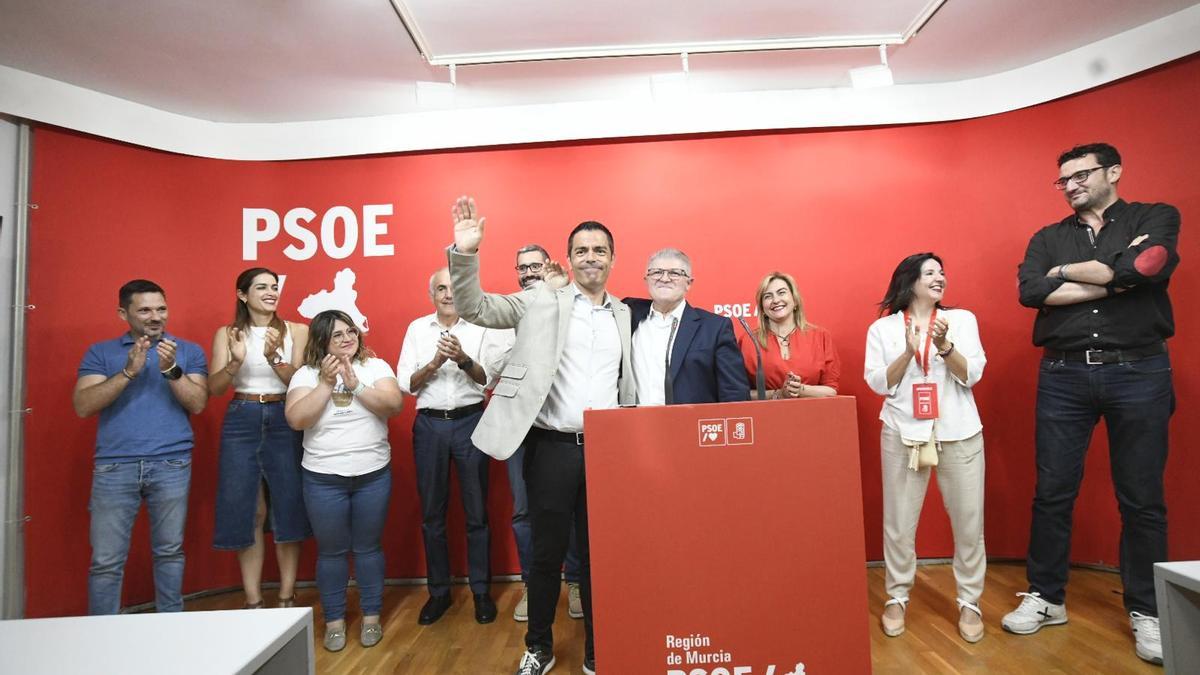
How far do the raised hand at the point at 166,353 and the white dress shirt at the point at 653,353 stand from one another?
2.17m

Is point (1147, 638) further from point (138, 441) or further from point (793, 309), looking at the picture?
point (138, 441)

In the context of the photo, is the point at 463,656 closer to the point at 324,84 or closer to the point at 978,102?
the point at 324,84

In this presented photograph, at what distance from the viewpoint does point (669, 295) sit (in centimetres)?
246

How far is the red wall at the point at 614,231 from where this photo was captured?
3.45m

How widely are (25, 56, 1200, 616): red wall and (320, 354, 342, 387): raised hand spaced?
108 cm

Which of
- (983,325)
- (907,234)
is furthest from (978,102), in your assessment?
(983,325)

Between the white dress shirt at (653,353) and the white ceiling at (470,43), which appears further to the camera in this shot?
the white ceiling at (470,43)

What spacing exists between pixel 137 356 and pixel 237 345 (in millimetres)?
421

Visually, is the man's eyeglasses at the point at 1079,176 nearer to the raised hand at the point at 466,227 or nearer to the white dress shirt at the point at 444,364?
the raised hand at the point at 466,227

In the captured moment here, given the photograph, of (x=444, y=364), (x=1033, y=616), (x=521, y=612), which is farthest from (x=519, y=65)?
(x=1033, y=616)

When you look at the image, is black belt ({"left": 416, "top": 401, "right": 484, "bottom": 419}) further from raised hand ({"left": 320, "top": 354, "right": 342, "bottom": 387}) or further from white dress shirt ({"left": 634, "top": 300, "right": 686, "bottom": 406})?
white dress shirt ({"left": 634, "top": 300, "right": 686, "bottom": 406})

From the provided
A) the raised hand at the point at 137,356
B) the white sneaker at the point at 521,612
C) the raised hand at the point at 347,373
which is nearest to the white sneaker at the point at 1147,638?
the white sneaker at the point at 521,612

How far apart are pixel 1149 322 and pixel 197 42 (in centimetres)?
472

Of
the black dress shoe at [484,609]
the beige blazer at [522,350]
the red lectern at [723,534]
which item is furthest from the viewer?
the black dress shoe at [484,609]
